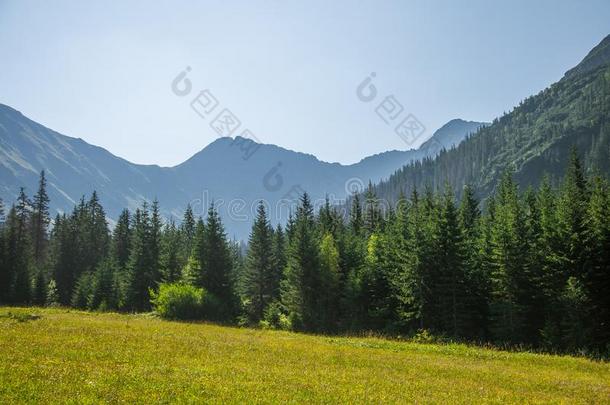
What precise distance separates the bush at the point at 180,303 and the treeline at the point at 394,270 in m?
1.79

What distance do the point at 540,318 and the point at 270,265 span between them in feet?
121

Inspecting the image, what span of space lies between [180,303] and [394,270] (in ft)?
80.2

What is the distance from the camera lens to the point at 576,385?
58.1ft

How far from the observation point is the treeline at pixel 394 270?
3622cm

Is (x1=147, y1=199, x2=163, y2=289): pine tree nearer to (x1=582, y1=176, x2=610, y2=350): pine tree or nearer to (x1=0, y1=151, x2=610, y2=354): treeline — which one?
(x1=0, y1=151, x2=610, y2=354): treeline

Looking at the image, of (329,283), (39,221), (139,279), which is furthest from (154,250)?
(39,221)

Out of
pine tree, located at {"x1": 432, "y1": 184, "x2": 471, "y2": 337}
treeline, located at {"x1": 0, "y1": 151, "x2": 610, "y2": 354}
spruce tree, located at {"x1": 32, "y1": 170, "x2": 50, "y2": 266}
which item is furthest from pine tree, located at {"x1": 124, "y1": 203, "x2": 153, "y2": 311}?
pine tree, located at {"x1": 432, "y1": 184, "x2": 471, "y2": 337}

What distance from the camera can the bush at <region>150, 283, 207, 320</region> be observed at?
164ft

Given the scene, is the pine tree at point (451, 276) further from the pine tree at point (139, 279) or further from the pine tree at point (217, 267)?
the pine tree at point (139, 279)

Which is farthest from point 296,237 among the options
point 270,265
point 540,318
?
point 540,318

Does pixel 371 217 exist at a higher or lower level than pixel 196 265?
higher

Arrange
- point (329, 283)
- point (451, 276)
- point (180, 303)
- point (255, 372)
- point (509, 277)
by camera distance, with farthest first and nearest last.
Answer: point (329, 283) < point (180, 303) < point (451, 276) < point (509, 277) < point (255, 372)

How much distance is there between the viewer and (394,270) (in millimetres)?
48938

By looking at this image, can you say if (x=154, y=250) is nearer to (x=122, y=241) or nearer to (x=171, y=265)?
(x=171, y=265)
